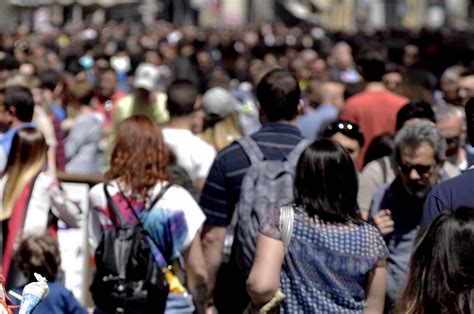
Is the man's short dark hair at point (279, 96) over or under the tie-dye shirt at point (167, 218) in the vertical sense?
over

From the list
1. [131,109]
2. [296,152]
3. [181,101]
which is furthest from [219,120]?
[296,152]

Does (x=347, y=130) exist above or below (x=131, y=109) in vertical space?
above

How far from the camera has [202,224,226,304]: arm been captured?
6.88 meters

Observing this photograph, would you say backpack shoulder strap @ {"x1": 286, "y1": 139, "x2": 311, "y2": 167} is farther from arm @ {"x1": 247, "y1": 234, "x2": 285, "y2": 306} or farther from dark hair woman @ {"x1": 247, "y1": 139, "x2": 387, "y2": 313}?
arm @ {"x1": 247, "y1": 234, "x2": 285, "y2": 306}

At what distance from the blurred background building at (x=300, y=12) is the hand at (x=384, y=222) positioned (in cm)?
5383

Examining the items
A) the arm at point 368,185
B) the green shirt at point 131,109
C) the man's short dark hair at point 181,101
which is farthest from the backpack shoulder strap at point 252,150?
the green shirt at point 131,109

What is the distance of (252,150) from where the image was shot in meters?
6.77

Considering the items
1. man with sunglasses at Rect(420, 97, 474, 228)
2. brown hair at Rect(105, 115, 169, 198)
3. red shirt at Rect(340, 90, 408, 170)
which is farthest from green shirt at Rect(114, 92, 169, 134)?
man with sunglasses at Rect(420, 97, 474, 228)

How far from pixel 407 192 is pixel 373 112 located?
3.21m

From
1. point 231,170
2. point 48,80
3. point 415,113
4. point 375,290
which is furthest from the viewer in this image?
point 48,80

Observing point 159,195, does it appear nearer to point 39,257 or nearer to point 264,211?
point 264,211

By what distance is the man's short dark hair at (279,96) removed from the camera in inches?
274

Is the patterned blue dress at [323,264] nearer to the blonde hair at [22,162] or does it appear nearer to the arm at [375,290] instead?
the arm at [375,290]

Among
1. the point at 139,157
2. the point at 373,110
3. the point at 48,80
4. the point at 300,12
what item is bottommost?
the point at 300,12
